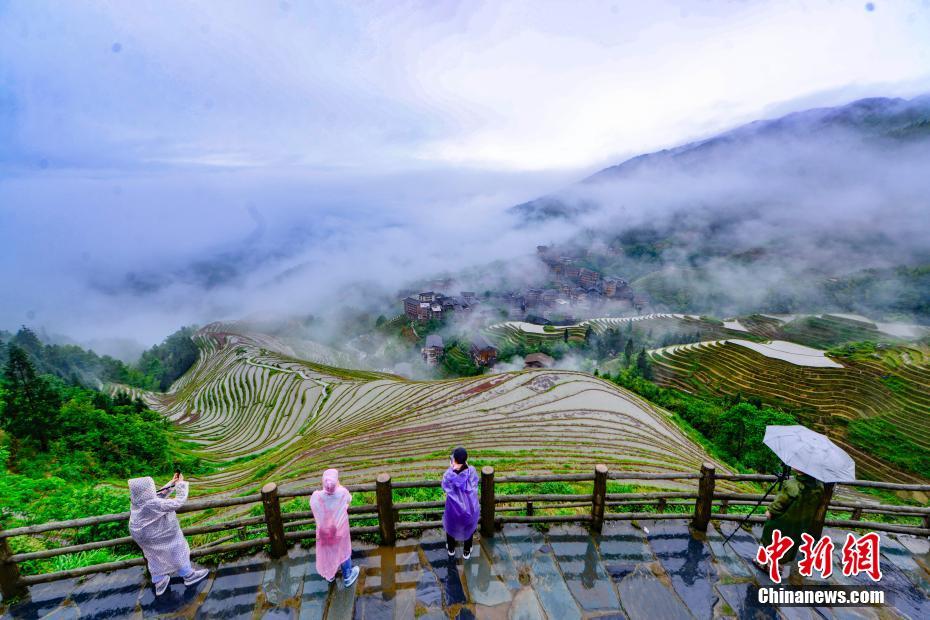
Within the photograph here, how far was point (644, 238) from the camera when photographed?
18975 cm

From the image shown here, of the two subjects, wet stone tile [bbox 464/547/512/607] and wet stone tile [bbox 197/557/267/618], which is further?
wet stone tile [bbox 464/547/512/607]

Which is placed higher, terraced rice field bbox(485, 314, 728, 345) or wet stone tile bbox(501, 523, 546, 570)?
wet stone tile bbox(501, 523, 546, 570)

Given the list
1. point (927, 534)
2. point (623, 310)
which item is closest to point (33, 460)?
point (927, 534)

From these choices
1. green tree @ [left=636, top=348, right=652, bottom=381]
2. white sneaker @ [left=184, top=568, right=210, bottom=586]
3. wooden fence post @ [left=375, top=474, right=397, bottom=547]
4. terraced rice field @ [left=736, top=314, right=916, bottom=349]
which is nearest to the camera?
white sneaker @ [left=184, top=568, right=210, bottom=586]

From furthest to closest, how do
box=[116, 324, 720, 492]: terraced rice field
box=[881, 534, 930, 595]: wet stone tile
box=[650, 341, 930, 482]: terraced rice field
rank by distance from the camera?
box=[650, 341, 930, 482]: terraced rice field, box=[116, 324, 720, 492]: terraced rice field, box=[881, 534, 930, 595]: wet stone tile

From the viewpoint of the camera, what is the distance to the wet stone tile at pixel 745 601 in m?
4.58

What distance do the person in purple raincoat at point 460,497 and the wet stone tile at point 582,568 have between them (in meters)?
1.43

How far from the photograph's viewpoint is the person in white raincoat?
14.6 feet

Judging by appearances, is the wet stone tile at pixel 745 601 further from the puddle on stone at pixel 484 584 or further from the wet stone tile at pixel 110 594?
the wet stone tile at pixel 110 594

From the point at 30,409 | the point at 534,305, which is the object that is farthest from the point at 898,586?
the point at 534,305

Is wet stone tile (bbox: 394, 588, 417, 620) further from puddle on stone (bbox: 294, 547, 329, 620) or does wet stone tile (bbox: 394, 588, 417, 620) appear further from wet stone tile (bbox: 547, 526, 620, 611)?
wet stone tile (bbox: 547, 526, 620, 611)

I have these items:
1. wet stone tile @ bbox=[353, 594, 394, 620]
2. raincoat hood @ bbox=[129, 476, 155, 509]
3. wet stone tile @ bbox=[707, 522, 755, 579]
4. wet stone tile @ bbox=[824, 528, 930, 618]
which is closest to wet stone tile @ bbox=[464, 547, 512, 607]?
wet stone tile @ bbox=[353, 594, 394, 620]

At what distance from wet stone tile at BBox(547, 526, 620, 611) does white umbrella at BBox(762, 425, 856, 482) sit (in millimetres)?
2650

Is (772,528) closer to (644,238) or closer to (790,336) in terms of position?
(790,336)
